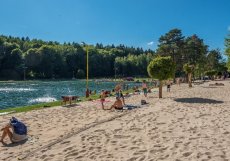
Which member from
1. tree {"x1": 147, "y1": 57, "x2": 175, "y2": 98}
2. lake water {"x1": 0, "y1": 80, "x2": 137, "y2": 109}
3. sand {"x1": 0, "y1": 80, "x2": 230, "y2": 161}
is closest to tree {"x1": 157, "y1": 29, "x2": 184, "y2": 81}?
lake water {"x1": 0, "y1": 80, "x2": 137, "y2": 109}

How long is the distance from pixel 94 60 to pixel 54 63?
23.1 meters

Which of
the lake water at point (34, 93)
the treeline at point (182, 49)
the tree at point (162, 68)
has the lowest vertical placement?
the lake water at point (34, 93)

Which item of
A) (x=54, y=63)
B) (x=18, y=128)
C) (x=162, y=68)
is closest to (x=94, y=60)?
(x=54, y=63)

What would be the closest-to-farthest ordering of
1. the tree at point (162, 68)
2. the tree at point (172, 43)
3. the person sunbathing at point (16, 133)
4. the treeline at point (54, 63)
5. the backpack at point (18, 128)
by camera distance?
the person sunbathing at point (16, 133), the backpack at point (18, 128), the tree at point (162, 68), the tree at point (172, 43), the treeline at point (54, 63)

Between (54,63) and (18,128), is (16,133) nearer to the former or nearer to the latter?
(18,128)

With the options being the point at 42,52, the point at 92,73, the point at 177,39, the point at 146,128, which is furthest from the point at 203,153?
the point at 92,73

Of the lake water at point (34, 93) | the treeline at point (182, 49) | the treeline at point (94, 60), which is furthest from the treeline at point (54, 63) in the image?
the treeline at point (182, 49)

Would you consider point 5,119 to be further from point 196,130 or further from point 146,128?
point 196,130

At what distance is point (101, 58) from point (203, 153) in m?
153

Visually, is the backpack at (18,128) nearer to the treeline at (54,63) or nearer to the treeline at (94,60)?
the treeline at (94,60)

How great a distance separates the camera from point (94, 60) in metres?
155

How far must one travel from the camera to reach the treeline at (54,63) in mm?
123312

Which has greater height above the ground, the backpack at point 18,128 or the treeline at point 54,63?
the treeline at point 54,63

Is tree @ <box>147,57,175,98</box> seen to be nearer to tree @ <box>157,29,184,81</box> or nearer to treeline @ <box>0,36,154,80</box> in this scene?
tree @ <box>157,29,184,81</box>
